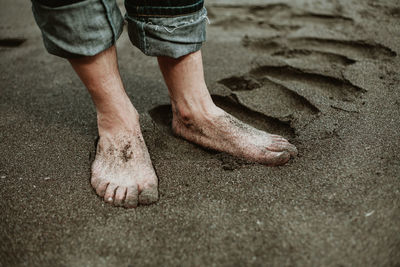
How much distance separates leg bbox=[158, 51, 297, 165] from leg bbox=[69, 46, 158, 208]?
173 mm

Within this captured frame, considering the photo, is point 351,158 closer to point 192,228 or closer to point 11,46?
point 192,228

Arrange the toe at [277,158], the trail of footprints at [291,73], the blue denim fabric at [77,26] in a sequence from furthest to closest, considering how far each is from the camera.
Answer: the trail of footprints at [291,73], the toe at [277,158], the blue denim fabric at [77,26]

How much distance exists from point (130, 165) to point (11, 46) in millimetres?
1544

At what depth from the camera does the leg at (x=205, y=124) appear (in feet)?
3.24

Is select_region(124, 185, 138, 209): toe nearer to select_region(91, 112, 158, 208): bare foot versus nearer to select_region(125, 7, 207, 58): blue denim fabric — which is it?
select_region(91, 112, 158, 208): bare foot

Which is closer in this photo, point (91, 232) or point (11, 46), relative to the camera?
point (91, 232)

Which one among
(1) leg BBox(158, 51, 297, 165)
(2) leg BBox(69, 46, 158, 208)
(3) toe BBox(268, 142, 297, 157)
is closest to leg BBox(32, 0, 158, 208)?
(2) leg BBox(69, 46, 158, 208)

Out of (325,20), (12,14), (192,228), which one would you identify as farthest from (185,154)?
(12,14)

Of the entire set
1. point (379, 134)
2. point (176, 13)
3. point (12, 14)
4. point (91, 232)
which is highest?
point (176, 13)

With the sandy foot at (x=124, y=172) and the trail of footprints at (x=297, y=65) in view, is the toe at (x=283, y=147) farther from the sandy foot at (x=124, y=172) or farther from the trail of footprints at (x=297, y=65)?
the sandy foot at (x=124, y=172)

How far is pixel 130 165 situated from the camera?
38.4 inches

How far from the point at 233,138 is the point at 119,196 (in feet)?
1.39

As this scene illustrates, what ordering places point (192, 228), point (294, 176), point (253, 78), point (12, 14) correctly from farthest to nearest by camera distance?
point (12, 14)
point (253, 78)
point (294, 176)
point (192, 228)

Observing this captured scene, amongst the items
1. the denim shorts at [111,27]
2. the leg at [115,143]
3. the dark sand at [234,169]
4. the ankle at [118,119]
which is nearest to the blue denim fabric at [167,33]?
the denim shorts at [111,27]
